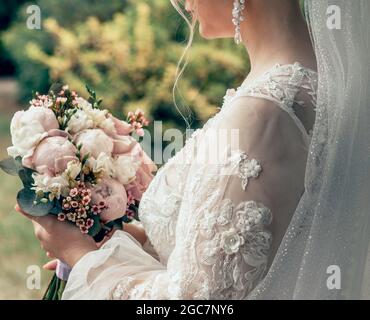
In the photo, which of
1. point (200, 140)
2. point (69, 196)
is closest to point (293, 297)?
point (200, 140)

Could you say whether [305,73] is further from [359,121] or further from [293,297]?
[293,297]

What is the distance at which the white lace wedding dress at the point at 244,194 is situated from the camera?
4.56 feet

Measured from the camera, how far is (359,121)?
1479 millimetres

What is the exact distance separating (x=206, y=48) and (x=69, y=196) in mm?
2982

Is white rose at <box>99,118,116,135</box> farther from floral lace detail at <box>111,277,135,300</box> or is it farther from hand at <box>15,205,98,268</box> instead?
floral lace detail at <box>111,277,135,300</box>

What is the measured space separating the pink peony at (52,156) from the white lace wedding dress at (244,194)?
289 millimetres

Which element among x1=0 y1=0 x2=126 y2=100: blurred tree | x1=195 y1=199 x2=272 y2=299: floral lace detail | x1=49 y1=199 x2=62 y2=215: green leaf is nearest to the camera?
x1=195 y1=199 x2=272 y2=299: floral lace detail

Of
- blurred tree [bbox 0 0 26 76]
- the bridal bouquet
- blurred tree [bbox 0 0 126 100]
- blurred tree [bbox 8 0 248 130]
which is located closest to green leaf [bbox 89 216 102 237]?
the bridal bouquet

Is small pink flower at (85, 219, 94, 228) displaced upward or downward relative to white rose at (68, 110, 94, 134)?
downward

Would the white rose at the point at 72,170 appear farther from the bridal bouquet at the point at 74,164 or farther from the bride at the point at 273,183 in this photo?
the bride at the point at 273,183

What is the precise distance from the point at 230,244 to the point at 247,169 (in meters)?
0.13

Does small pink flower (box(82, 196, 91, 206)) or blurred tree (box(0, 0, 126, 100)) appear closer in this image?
small pink flower (box(82, 196, 91, 206))

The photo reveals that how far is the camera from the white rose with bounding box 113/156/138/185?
1688 mm

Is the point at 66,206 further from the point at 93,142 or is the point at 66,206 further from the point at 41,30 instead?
the point at 41,30
